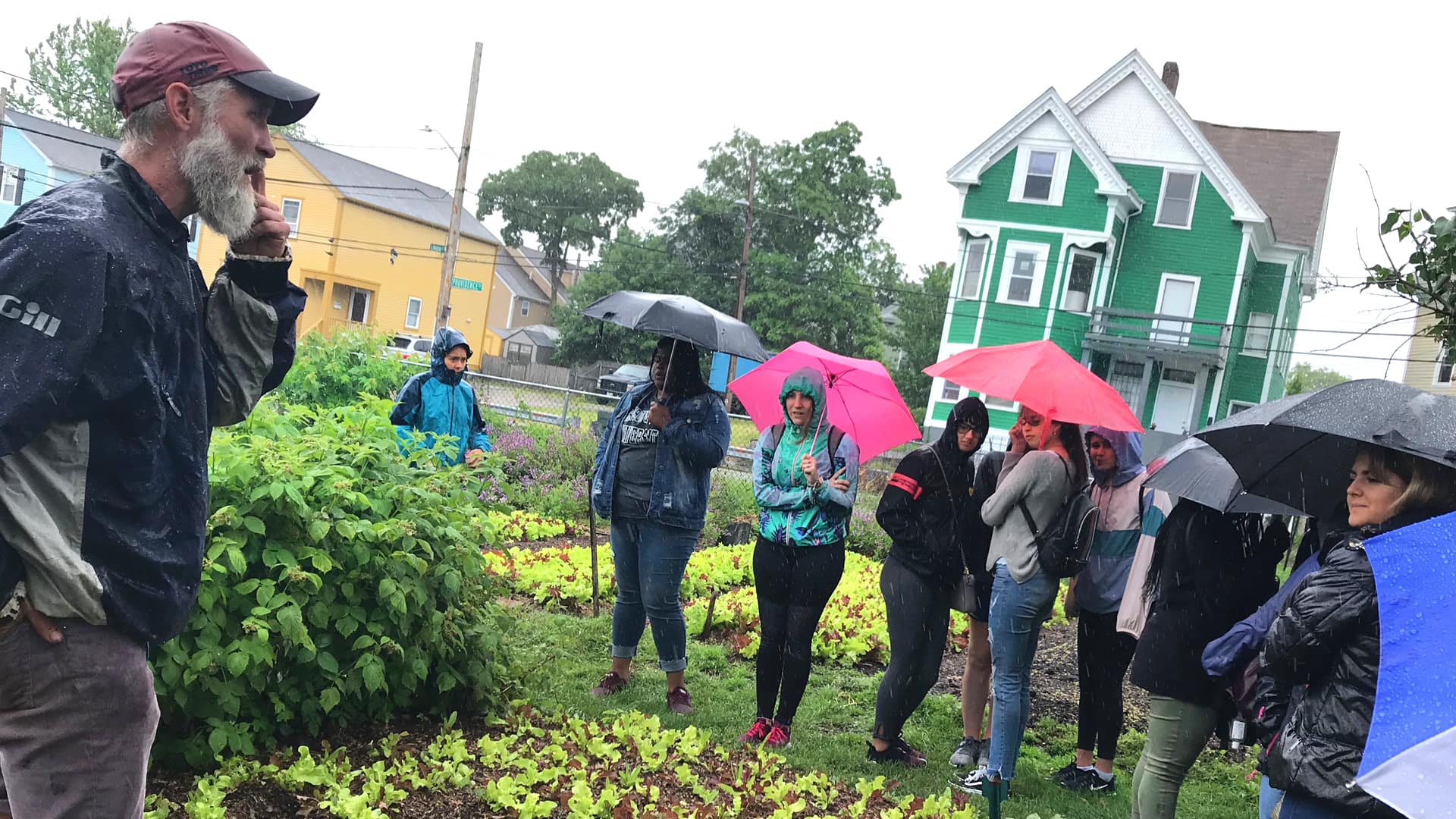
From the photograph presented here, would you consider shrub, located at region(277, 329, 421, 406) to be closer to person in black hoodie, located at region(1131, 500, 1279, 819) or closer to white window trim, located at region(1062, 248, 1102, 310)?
person in black hoodie, located at region(1131, 500, 1279, 819)

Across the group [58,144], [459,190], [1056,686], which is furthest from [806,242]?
[1056,686]

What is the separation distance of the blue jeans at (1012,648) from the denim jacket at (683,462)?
167 centimetres

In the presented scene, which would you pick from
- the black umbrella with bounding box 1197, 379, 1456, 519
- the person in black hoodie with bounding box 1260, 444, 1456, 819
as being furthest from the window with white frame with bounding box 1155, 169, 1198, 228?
the person in black hoodie with bounding box 1260, 444, 1456, 819

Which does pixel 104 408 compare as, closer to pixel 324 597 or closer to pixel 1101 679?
pixel 324 597

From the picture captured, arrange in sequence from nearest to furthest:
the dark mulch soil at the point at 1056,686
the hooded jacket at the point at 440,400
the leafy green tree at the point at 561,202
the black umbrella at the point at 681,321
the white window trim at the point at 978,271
A: the black umbrella at the point at 681,321 → the dark mulch soil at the point at 1056,686 → the hooded jacket at the point at 440,400 → the white window trim at the point at 978,271 → the leafy green tree at the point at 561,202

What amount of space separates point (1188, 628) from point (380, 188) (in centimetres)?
4586

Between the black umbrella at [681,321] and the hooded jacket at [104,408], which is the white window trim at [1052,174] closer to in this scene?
the black umbrella at [681,321]

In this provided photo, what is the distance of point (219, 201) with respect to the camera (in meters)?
2.26

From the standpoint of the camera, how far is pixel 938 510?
5.33 metres

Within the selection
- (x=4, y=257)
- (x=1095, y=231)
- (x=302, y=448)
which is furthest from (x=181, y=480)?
(x=1095, y=231)

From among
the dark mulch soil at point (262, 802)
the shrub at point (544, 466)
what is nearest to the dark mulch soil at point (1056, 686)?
the dark mulch soil at point (262, 802)

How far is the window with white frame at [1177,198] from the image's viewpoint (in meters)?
27.3

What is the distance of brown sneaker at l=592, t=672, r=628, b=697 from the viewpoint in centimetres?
600

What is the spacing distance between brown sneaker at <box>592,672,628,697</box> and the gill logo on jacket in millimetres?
4507
